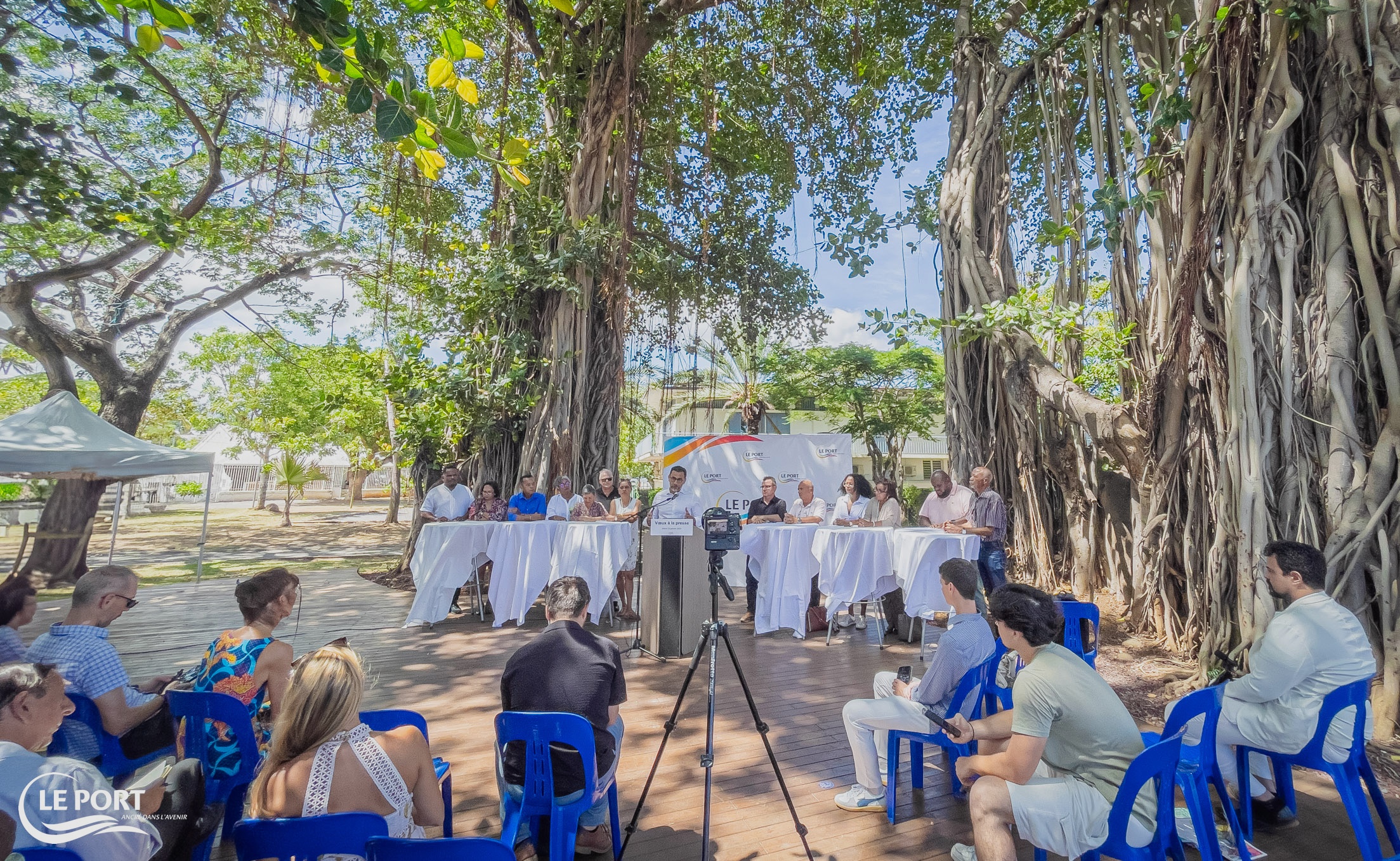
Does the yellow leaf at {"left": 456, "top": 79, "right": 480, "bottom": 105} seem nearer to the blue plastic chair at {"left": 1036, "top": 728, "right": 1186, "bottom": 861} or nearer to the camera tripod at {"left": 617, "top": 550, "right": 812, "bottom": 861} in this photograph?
the camera tripod at {"left": 617, "top": 550, "right": 812, "bottom": 861}

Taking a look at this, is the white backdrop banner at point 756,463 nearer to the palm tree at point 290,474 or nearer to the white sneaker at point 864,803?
the white sneaker at point 864,803

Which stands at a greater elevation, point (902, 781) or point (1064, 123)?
point (1064, 123)

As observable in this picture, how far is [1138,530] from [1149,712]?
1.68 m

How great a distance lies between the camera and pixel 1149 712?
3.75 metres

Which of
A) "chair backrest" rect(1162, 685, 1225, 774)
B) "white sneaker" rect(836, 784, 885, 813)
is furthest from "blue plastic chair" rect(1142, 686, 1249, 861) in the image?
"white sneaker" rect(836, 784, 885, 813)

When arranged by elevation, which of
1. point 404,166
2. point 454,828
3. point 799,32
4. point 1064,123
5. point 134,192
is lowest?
point 454,828

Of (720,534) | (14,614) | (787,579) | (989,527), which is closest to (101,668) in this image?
(14,614)

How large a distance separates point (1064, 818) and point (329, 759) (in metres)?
1.87

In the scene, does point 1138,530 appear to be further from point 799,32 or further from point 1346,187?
point 799,32

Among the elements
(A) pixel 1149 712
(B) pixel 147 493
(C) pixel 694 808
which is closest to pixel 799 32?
(A) pixel 1149 712

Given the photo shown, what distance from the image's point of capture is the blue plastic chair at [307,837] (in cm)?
132

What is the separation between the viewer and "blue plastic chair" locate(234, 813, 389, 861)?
4.34 feet

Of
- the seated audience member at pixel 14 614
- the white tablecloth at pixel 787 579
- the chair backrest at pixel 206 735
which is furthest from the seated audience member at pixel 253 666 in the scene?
the white tablecloth at pixel 787 579

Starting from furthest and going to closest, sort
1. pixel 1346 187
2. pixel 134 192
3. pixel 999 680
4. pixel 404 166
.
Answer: pixel 404 166 < pixel 134 192 < pixel 1346 187 < pixel 999 680
